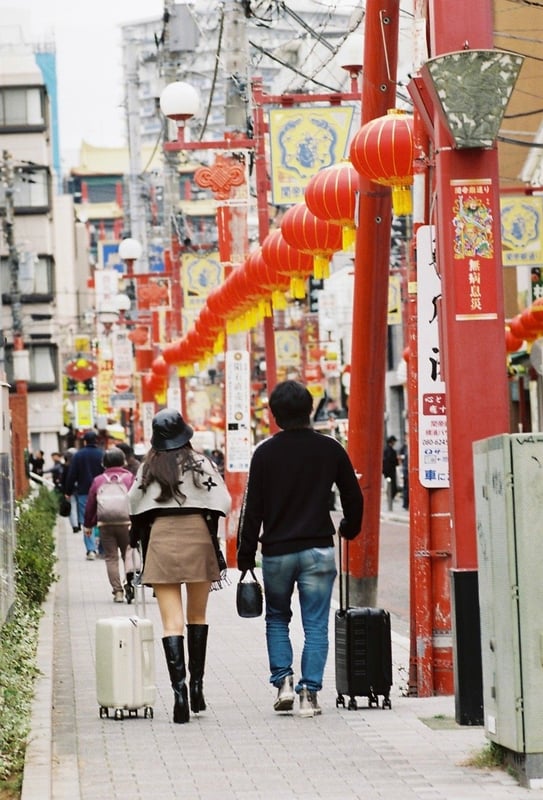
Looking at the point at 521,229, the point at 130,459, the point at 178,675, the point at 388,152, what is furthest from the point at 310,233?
the point at 521,229

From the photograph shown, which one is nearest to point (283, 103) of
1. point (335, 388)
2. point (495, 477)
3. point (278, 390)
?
point (278, 390)

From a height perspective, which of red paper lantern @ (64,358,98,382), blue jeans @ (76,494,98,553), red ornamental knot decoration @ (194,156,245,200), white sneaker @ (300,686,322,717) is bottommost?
blue jeans @ (76,494,98,553)

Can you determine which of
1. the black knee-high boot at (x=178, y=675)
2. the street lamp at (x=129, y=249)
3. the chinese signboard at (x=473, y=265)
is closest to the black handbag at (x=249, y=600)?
the black knee-high boot at (x=178, y=675)

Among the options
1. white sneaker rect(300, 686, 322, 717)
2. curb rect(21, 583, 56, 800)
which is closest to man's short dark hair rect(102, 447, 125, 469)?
curb rect(21, 583, 56, 800)

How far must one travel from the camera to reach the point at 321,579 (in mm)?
11195

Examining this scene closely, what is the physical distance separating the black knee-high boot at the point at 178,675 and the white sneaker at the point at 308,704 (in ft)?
2.38

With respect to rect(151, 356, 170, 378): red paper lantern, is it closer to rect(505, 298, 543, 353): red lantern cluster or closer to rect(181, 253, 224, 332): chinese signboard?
rect(181, 253, 224, 332): chinese signboard

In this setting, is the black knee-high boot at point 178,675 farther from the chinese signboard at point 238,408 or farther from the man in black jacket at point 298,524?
the chinese signboard at point 238,408

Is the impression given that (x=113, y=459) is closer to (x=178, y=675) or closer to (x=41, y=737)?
(x=178, y=675)

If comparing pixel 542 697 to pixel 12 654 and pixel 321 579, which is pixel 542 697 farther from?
pixel 12 654

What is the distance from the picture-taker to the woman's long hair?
11406mm

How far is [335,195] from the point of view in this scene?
15289mm

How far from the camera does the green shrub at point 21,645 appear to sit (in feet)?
31.0

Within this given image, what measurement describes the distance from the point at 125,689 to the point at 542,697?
3.89m
